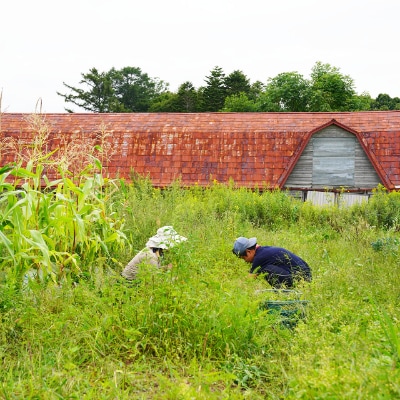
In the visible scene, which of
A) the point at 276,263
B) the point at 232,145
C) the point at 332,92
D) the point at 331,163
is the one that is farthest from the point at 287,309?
the point at 332,92

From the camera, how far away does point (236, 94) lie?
159ft

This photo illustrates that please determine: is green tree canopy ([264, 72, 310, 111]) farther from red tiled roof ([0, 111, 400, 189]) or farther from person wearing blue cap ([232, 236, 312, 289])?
person wearing blue cap ([232, 236, 312, 289])

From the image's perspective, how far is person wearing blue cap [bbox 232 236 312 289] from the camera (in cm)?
685

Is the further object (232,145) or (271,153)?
(232,145)

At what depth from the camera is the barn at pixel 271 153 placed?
59.8 ft

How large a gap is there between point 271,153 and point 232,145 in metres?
1.33

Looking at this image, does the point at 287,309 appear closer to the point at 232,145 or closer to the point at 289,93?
the point at 232,145

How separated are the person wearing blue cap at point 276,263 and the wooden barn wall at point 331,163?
11.4 m

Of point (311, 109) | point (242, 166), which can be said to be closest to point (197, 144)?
point (242, 166)

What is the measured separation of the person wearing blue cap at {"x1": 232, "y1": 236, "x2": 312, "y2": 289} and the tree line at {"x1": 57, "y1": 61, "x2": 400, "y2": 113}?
31695mm

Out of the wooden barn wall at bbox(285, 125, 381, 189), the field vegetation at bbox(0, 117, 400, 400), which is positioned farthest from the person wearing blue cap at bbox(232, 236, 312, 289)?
the wooden barn wall at bbox(285, 125, 381, 189)

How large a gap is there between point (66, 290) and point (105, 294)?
47cm

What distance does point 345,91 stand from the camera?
130 ft

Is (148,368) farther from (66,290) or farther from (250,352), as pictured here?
(66,290)
